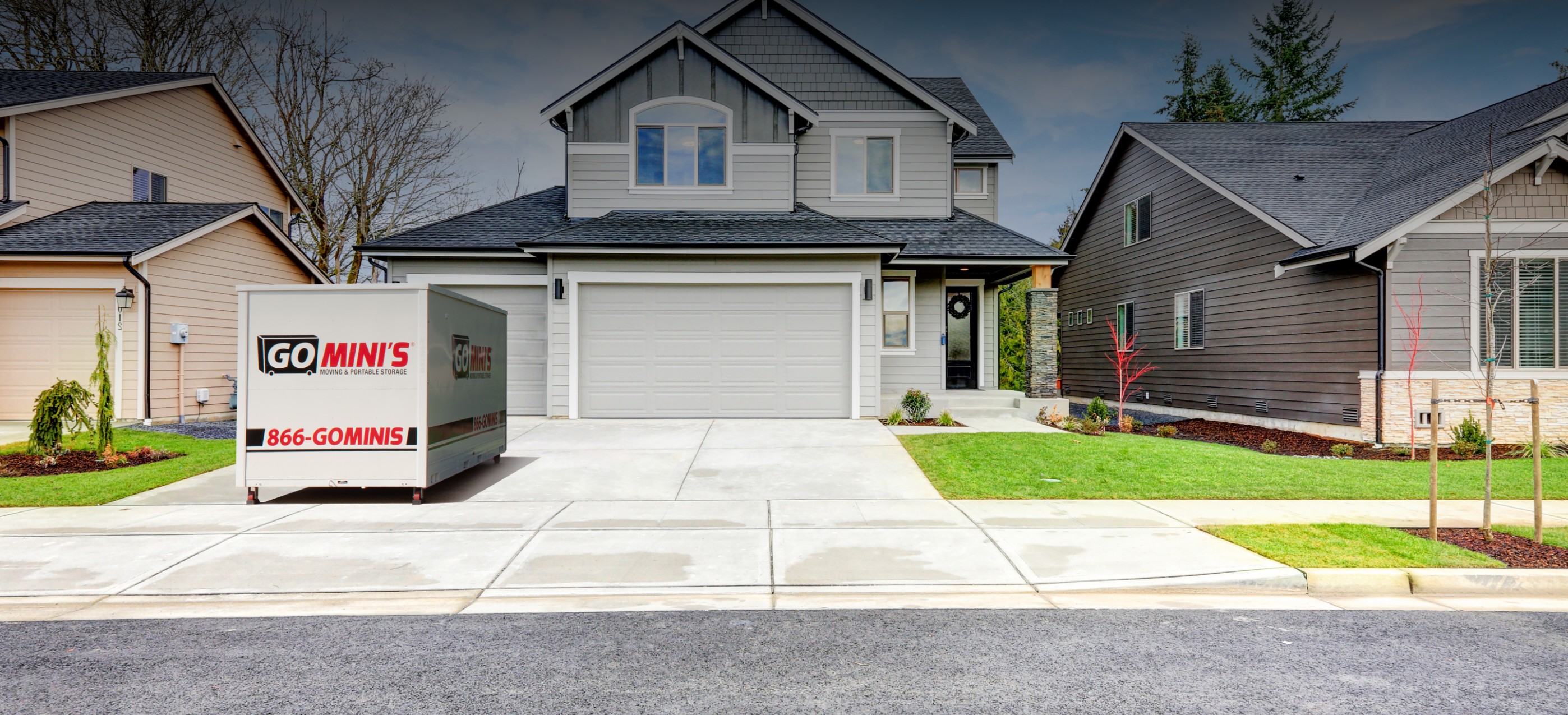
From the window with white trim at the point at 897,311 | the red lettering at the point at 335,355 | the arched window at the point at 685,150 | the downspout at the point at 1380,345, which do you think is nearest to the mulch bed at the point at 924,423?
the window with white trim at the point at 897,311

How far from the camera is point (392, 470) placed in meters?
7.55

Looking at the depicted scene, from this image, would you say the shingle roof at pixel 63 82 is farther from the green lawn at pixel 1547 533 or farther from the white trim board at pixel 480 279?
the green lawn at pixel 1547 533

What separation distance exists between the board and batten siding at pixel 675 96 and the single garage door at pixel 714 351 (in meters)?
3.61

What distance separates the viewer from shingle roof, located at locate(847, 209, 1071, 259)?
15.0m

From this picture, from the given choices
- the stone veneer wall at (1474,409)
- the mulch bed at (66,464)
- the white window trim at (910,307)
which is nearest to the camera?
the mulch bed at (66,464)

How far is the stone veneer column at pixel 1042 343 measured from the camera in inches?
606

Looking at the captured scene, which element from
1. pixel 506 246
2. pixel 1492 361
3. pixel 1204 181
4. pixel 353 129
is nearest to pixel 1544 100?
pixel 1204 181

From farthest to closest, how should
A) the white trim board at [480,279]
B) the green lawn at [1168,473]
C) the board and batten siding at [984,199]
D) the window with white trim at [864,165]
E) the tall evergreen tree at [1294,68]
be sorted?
the tall evergreen tree at [1294,68] → the board and batten siding at [984,199] → the window with white trim at [864,165] → the white trim board at [480,279] → the green lawn at [1168,473]

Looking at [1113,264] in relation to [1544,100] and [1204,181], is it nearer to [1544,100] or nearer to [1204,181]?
[1204,181]

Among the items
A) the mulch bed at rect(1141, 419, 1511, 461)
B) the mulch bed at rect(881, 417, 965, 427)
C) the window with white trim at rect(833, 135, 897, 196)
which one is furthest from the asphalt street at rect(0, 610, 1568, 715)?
the window with white trim at rect(833, 135, 897, 196)

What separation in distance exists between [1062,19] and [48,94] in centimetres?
2789

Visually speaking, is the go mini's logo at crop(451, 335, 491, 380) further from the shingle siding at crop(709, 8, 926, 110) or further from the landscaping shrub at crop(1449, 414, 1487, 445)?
the landscaping shrub at crop(1449, 414, 1487, 445)

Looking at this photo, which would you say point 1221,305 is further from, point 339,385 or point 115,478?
point 115,478

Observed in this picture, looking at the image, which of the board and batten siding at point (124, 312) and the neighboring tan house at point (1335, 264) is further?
the board and batten siding at point (124, 312)
